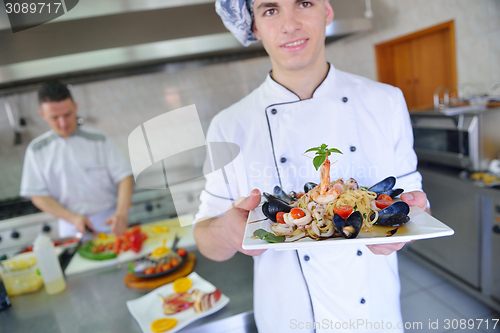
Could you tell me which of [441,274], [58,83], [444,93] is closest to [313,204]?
[58,83]

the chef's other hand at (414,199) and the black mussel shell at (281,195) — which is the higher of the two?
the black mussel shell at (281,195)

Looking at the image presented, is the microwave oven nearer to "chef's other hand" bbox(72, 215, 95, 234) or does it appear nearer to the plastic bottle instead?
"chef's other hand" bbox(72, 215, 95, 234)

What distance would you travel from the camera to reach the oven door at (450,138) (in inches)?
66.2

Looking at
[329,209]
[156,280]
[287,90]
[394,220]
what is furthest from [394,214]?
[156,280]

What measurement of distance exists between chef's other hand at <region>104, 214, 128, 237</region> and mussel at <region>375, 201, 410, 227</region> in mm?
733

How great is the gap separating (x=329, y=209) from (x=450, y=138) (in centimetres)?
152

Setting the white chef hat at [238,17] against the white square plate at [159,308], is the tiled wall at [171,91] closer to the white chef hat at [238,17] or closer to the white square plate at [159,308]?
the white chef hat at [238,17]

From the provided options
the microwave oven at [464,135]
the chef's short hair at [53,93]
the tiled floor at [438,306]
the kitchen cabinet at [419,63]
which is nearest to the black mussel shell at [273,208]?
the kitchen cabinet at [419,63]

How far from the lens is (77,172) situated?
0.95 metres

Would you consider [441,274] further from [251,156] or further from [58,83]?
[58,83]

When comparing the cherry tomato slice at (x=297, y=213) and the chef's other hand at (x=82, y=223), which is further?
the chef's other hand at (x=82, y=223)

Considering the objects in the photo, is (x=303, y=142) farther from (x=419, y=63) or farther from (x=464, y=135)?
(x=464, y=135)

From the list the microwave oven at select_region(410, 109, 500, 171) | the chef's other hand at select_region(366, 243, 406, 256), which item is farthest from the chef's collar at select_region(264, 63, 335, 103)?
the microwave oven at select_region(410, 109, 500, 171)

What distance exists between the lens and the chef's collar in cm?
73
